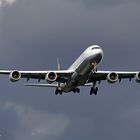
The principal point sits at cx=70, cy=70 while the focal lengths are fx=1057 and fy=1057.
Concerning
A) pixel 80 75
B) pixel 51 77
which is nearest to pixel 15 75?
pixel 51 77

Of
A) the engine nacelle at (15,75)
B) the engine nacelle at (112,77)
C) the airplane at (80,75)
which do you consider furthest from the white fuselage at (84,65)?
the engine nacelle at (15,75)

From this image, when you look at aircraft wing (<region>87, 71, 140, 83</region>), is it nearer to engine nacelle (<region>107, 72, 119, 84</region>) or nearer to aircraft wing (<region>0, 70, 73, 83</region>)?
engine nacelle (<region>107, 72, 119, 84</region>)

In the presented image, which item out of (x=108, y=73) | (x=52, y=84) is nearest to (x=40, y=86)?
(x=52, y=84)

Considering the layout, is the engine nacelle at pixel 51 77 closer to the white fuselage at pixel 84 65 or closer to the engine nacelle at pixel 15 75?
the white fuselage at pixel 84 65

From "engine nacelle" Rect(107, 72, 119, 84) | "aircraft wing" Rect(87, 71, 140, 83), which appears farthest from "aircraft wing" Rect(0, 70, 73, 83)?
"engine nacelle" Rect(107, 72, 119, 84)

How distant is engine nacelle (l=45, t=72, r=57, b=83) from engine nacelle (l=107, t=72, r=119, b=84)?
7811mm

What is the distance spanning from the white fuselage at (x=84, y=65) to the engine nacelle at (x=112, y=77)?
3.74m

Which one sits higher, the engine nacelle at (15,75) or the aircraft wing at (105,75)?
the engine nacelle at (15,75)

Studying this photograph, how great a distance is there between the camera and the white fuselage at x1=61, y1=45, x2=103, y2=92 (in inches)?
5797

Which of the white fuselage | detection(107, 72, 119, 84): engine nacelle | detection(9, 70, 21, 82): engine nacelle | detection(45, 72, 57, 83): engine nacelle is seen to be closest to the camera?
the white fuselage

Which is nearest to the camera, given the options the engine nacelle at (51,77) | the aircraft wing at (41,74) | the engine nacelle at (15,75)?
the engine nacelle at (51,77)

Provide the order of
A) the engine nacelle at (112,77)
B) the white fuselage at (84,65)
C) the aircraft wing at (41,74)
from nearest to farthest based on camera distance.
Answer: the white fuselage at (84,65) < the engine nacelle at (112,77) < the aircraft wing at (41,74)

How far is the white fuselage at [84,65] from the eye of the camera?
147 m

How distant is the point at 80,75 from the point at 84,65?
6.44ft
